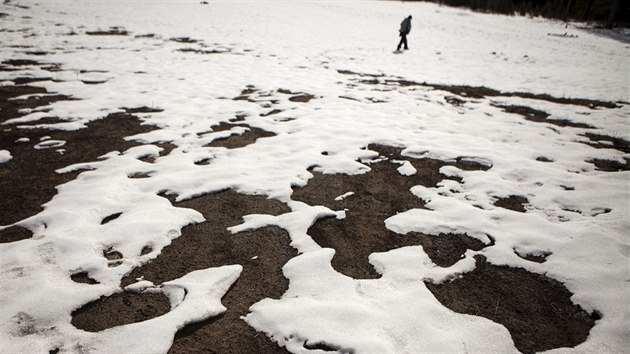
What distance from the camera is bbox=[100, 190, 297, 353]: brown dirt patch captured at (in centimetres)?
197

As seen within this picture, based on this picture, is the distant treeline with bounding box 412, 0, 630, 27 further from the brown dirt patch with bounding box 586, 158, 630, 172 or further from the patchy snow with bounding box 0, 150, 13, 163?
the patchy snow with bounding box 0, 150, 13, 163

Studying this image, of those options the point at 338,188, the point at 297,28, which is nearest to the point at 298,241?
the point at 338,188

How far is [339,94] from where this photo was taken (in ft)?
24.8

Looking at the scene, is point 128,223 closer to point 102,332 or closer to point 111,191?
point 111,191

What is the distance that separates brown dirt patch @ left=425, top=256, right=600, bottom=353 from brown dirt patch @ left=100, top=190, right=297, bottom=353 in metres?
1.25

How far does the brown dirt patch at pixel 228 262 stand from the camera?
6.46 feet

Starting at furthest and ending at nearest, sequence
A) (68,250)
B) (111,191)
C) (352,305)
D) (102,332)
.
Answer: (111,191) → (68,250) → (352,305) → (102,332)

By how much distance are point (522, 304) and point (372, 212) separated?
1.45 meters

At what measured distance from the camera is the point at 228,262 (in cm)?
260

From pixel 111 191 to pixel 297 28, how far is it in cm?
1781

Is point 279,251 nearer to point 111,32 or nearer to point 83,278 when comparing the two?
point 83,278

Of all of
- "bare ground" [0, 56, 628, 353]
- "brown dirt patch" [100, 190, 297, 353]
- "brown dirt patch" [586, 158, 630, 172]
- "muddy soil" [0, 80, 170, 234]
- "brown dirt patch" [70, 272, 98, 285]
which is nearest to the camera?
"brown dirt patch" [100, 190, 297, 353]

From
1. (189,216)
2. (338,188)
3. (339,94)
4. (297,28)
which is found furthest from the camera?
(297,28)

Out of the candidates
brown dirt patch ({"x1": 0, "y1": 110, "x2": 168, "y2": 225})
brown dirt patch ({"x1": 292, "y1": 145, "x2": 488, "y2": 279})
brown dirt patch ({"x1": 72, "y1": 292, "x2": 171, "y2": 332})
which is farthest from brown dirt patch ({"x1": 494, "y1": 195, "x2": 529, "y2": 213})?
brown dirt patch ({"x1": 0, "y1": 110, "x2": 168, "y2": 225})
